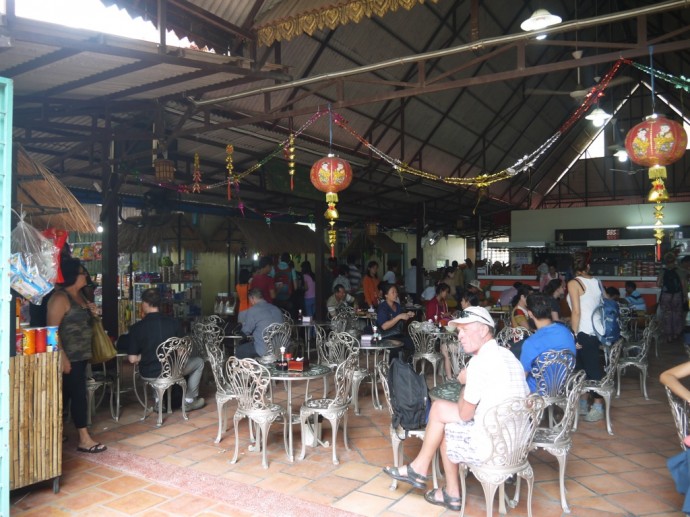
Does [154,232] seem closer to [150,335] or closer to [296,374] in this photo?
[150,335]

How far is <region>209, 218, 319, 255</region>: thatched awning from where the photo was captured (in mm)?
10695

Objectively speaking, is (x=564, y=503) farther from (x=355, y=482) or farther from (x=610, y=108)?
(x=610, y=108)

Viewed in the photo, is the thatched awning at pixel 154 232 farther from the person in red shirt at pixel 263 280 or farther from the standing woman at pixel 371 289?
→ the standing woman at pixel 371 289

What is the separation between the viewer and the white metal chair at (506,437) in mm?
2672

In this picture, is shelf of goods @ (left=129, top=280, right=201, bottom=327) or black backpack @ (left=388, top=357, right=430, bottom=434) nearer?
black backpack @ (left=388, top=357, right=430, bottom=434)

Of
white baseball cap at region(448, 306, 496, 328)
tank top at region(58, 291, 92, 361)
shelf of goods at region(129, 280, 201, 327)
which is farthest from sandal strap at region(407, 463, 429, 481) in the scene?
shelf of goods at region(129, 280, 201, 327)

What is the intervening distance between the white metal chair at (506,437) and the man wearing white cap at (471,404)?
58 millimetres

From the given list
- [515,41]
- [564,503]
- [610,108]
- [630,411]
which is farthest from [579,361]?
[610,108]

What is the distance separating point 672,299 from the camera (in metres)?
9.38

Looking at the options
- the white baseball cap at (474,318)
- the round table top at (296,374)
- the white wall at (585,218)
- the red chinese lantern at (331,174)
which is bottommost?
the round table top at (296,374)

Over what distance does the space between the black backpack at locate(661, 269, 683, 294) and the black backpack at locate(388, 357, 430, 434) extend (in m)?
7.87

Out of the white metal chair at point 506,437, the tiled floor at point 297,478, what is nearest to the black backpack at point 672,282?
the tiled floor at point 297,478

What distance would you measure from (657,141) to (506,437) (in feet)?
10.7

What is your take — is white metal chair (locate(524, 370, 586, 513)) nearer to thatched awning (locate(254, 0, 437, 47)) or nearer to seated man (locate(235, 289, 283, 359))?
seated man (locate(235, 289, 283, 359))
